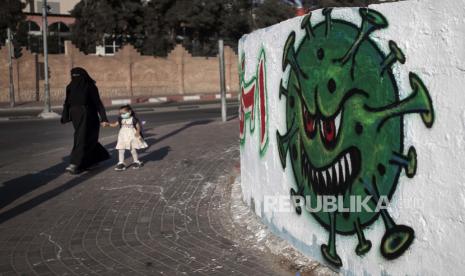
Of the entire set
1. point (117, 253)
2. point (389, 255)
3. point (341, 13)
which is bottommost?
point (117, 253)

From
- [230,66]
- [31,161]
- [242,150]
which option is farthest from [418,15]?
[230,66]

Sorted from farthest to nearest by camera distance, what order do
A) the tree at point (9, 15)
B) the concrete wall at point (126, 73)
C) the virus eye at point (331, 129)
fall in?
the tree at point (9, 15) → the concrete wall at point (126, 73) → the virus eye at point (331, 129)

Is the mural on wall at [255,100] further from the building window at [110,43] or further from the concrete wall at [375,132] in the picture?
the building window at [110,43]

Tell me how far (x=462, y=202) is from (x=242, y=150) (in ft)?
13.3

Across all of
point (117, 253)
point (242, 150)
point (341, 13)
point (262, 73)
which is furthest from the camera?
point (242, 150)

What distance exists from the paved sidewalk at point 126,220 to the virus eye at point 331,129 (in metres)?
1.12

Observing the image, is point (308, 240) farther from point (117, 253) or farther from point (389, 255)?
point (117, 253)

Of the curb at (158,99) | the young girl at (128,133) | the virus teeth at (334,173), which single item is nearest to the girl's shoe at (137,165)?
the young girl at (128,133)

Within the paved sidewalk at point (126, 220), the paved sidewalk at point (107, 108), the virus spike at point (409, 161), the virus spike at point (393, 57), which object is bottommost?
the paved sidewalk at point (126, 220)

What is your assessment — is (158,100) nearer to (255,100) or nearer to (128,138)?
(128,138)

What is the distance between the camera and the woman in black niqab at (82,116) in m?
9.48

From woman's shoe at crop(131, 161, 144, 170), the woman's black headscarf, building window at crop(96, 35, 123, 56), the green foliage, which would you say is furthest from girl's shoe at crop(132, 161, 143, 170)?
building window at crop(96, 35, 123, 56)

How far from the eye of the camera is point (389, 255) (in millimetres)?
3842

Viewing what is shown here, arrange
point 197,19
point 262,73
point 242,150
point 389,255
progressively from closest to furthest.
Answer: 1. point 389,255
2. point 262,73
3. point 242,150
4. point 197,19
